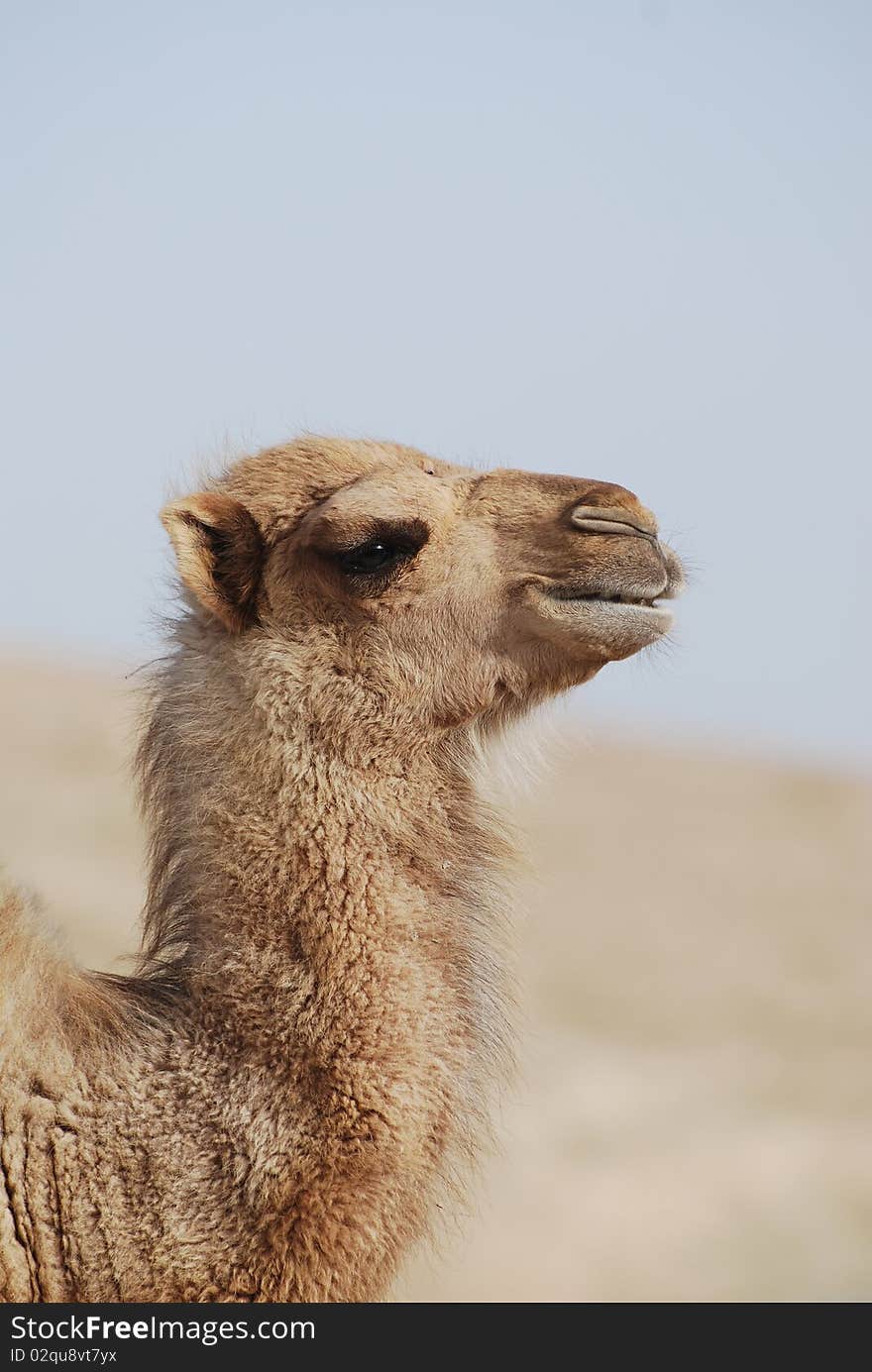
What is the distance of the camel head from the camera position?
4.11m

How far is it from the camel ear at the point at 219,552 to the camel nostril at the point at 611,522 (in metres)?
0.80

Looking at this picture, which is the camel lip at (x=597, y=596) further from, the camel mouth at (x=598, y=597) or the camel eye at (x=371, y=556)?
the camel eye at (x=371, y=556)

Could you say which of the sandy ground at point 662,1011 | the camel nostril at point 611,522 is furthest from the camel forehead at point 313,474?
the sandy ground at point 662,1011

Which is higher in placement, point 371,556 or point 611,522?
point 611,522

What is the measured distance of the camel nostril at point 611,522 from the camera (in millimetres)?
4266

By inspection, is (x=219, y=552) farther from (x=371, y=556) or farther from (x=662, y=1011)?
(x=662, y=1011)

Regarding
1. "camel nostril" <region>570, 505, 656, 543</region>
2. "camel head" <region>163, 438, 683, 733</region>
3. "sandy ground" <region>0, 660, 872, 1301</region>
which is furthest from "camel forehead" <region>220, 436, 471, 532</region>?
"sandy ground" <region>0, 660, 872, 1301</region>

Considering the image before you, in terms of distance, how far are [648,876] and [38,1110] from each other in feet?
82.4

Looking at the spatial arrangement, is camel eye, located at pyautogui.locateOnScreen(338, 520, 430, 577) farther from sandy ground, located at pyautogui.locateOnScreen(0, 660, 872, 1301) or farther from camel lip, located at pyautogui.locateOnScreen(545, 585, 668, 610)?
sandy ground, located at pyautogui.locateOnScreen(0, 660, 872, 1301)

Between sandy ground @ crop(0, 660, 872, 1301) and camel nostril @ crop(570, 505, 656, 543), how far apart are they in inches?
257

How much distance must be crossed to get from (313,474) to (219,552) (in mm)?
337

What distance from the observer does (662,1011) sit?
912 inches

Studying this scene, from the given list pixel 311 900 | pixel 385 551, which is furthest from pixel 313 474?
pixel 311 900
